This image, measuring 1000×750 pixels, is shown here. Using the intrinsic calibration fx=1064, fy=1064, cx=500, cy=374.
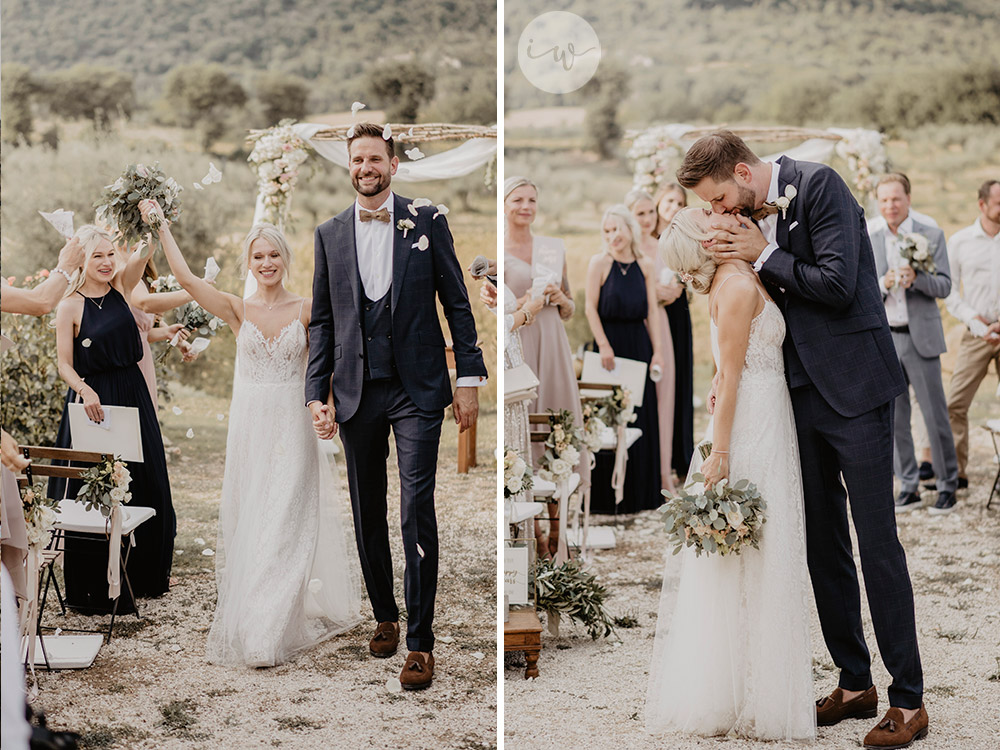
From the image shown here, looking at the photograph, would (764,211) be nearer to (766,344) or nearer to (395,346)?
(766,344)

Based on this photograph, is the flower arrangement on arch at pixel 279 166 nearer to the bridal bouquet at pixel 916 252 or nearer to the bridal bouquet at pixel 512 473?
the bridal bouquet at pixel 512 473

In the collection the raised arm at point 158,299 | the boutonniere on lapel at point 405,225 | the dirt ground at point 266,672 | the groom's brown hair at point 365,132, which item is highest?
the groom's brown hair at point 365,132

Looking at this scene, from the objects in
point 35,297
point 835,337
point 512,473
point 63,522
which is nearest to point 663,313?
point 512,473

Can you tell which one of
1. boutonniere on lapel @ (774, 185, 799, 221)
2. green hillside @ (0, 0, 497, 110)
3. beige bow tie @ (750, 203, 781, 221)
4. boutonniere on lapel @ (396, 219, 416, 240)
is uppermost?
green hillside @ (0, 0, 497, 110)

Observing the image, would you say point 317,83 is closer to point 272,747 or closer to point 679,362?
Answer: point 679,362

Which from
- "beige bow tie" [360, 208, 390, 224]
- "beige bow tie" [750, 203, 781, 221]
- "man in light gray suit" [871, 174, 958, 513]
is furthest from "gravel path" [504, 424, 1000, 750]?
"beige bow tie" [360, 208, 390, 224]

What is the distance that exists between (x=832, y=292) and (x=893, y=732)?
4.44 feet

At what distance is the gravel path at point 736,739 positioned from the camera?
3.39m

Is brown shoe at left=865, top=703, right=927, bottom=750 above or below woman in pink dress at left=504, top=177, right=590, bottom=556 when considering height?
below

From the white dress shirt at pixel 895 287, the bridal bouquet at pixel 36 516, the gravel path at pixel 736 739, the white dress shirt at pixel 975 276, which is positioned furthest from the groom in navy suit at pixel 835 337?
the white dress shirt at pixel 975 276

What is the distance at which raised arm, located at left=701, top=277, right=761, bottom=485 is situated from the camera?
3188 millimetres

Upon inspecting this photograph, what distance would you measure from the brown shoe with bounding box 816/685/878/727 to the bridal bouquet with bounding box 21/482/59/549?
2610 mm

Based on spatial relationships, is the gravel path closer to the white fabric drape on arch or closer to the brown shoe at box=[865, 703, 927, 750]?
the brown shoe at box=[865, 703, 927, 750]

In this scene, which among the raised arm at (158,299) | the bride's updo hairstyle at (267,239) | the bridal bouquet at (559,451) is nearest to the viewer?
the bride's updo hairstyle at (267,239)
